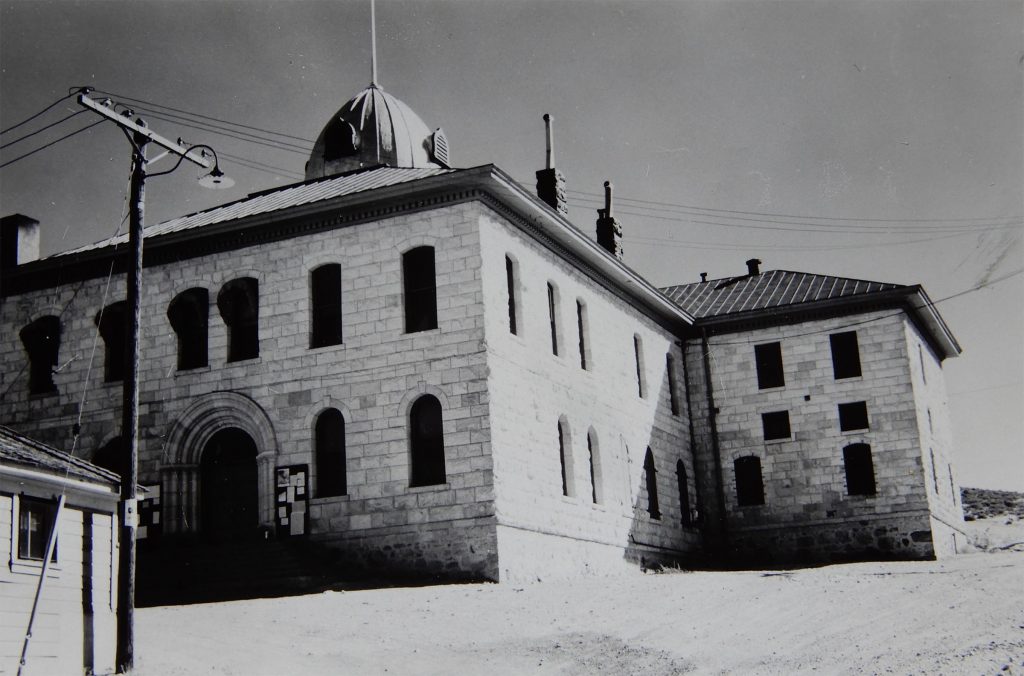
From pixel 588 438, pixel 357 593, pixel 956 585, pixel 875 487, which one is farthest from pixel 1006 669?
pixel 875 487

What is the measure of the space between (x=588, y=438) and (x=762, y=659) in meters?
12.6

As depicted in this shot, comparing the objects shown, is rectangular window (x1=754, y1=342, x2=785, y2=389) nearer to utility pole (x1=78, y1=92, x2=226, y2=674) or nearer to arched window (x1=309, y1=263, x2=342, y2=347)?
arched window (x1=309, y1=263, x2=342, y2=347)

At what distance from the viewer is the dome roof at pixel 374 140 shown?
31953 millimetres

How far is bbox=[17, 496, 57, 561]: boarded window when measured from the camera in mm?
14625

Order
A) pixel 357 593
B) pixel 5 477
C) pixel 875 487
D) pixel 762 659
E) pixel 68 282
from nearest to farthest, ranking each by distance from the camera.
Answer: pixel 5 477 < pixel 762 659 < pixel 357 593 < pixel 68 282 < pixel 875 487

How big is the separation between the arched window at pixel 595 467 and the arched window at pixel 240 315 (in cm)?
811

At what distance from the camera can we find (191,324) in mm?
26453

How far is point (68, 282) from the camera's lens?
2802cm

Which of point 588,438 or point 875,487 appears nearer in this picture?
point 588,438

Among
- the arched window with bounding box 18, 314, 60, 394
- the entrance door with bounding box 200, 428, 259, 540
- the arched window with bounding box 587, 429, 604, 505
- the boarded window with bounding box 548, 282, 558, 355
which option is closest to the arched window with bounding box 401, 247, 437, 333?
the boarded window with bounding box 548, 282, 558, 355

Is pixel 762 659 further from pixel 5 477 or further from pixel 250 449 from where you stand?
pixel 250 449

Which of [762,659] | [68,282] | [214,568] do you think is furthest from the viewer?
[68,282]

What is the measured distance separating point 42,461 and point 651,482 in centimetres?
1943

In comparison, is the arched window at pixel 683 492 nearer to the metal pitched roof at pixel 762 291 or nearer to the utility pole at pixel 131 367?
the metal pitched roof at pixel 762 291
